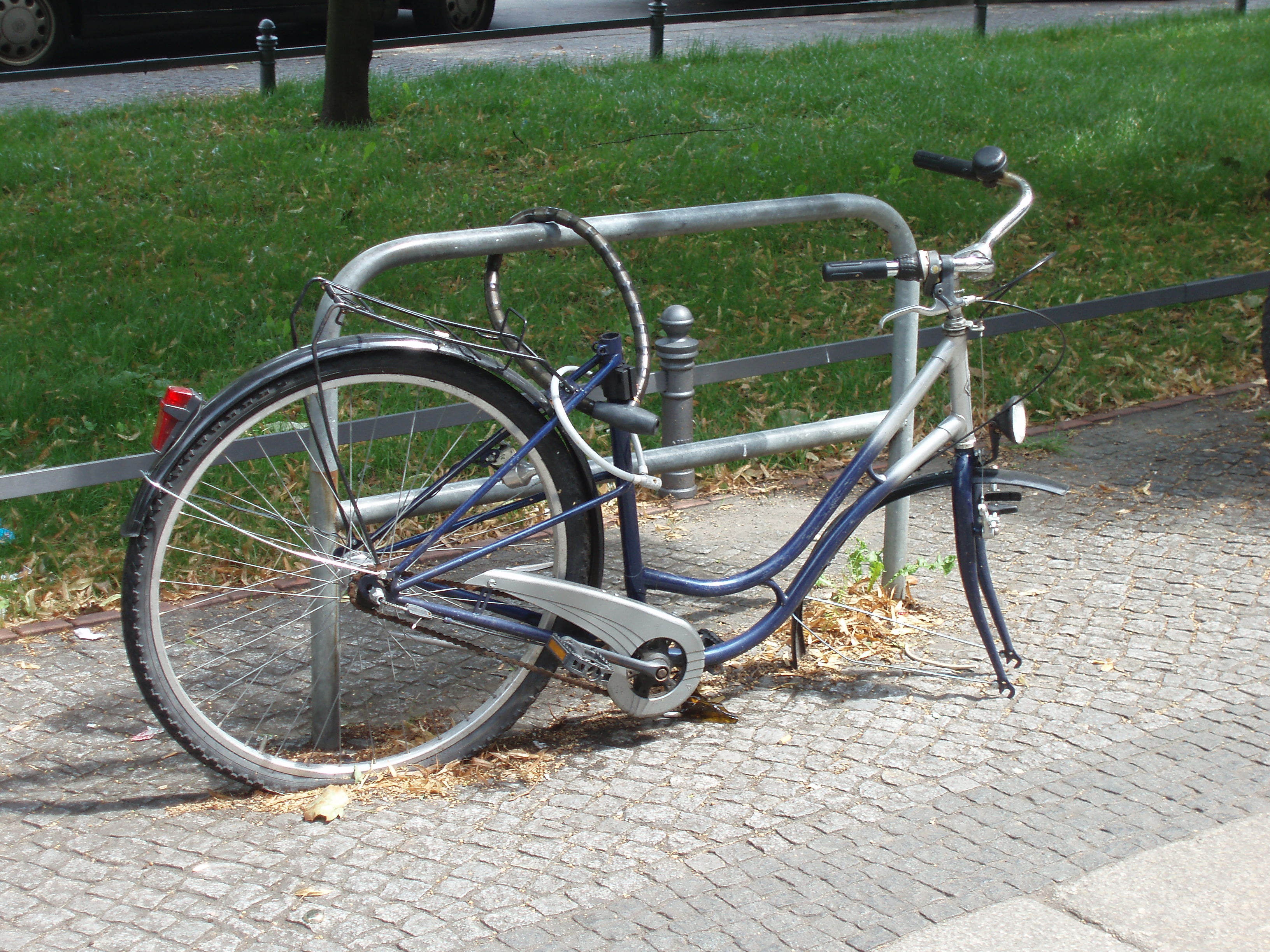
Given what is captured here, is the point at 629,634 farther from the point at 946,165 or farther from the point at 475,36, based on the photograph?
the point at 475,36

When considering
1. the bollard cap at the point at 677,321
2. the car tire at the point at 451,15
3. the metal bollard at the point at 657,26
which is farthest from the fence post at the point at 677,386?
the car tire at the point at 451,15

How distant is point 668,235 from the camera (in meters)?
Answer: 3.43

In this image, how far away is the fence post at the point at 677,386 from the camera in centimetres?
351

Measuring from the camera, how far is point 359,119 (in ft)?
28.2

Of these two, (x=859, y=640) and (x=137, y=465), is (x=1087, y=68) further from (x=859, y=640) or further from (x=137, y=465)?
(x=137, y=465)

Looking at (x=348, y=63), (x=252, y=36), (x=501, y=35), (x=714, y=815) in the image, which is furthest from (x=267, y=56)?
(x=714, y=815)

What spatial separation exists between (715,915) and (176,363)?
4.04m

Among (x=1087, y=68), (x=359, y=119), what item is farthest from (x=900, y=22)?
(x=359, y=119)

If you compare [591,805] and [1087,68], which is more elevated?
[1087,68]

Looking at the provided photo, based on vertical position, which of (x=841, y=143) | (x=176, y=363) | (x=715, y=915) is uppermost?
(x=841, y=143)

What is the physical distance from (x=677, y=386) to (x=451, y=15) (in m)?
10.9

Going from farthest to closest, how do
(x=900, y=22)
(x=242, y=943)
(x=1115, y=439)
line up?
(x=900, y=22)
(x=1115, y=439)
(x=242, y=943)

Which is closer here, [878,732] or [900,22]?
[878,732]

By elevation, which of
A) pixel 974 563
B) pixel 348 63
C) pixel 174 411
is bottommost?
pixel 974 563
